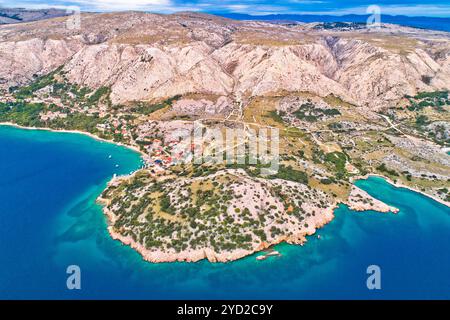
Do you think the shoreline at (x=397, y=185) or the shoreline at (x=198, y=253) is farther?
the shoreline at (x=397, y=185)

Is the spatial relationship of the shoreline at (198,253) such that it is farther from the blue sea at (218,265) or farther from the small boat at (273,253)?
the small boat at (273,253)

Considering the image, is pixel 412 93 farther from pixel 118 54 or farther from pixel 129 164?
pixel 118 54

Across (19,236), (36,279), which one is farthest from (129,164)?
(36,279)

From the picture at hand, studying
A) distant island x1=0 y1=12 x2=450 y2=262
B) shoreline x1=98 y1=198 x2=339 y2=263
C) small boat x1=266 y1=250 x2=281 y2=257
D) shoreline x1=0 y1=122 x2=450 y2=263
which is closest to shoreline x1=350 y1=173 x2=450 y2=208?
distant island x1=0 y1=12 x2=450 y2=262

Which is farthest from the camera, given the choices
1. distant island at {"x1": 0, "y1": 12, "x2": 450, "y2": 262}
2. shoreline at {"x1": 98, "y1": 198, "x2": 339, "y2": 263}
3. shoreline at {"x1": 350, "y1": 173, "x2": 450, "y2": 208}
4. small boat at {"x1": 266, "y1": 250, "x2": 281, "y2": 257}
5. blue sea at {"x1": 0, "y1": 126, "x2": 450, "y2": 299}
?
shoreline at {"x1": 350, "y1": 173, "x2": 450, "y2": 208}

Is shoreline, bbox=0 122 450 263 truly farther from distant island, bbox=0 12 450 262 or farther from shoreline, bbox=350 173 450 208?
shoreline, bbox=350 173 450 208

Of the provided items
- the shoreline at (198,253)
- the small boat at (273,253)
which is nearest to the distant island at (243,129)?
the shoreline at (198,253)
